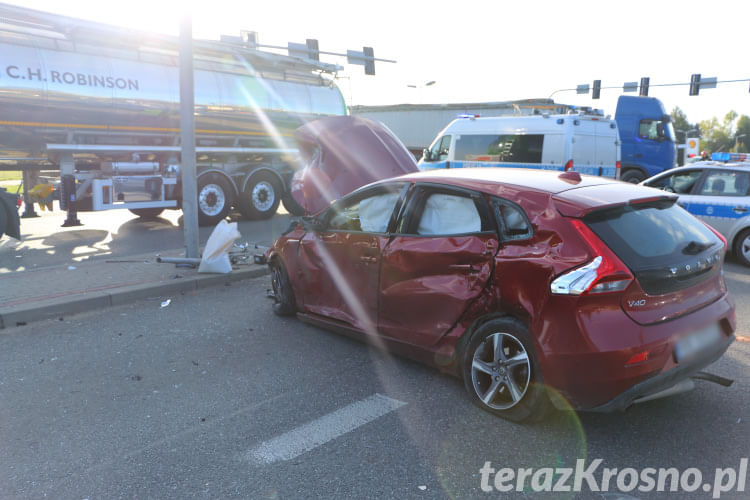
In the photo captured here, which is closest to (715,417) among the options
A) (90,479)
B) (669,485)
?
(669,485)

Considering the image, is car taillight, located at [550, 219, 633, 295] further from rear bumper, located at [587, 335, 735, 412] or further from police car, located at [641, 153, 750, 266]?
police car, located at [641, 153, 750, 266]

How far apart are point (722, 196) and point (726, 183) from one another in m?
0.22

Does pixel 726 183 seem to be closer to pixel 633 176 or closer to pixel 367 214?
pixel 367 214

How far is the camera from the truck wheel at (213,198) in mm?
13164

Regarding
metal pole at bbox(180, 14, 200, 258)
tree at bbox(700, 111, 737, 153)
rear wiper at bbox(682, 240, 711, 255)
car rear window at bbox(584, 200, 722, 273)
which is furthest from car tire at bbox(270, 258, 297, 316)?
tree at bbox(700, 111, 737, 153)

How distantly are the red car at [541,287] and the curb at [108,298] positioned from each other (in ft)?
10.8

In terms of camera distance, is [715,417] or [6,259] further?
[6,259]

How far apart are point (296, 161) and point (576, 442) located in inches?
496

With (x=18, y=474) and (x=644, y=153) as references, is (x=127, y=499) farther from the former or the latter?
(x=644, y=153)

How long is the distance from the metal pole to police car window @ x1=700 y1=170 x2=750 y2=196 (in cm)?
781

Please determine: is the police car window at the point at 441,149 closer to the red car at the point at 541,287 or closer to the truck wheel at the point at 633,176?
the truck wheel at the point at 633,176

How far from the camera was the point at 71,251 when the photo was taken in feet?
32.3

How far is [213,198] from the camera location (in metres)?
13.4

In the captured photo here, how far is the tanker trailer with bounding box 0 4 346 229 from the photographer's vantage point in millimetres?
10125
